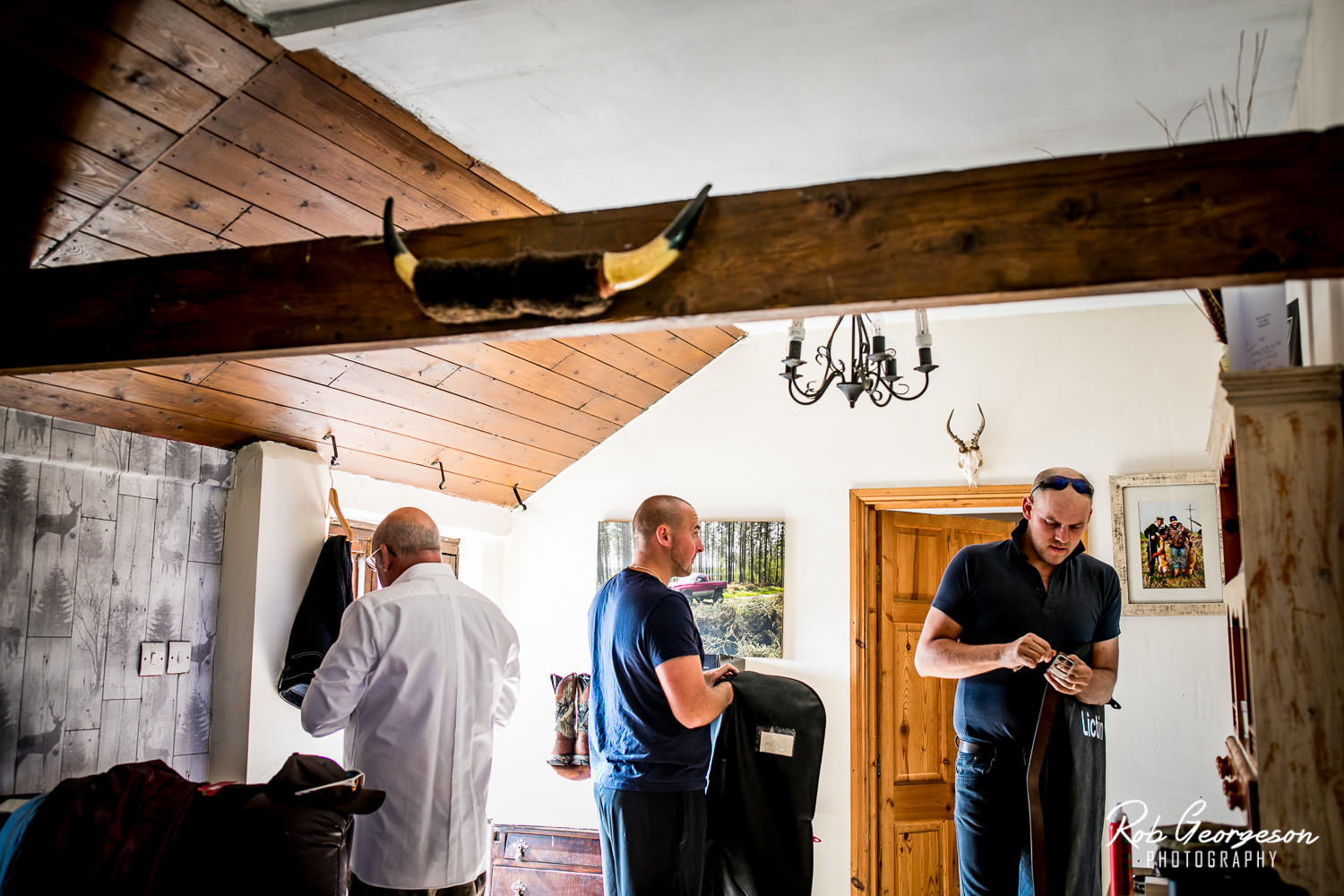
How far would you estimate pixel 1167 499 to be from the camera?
4.40m

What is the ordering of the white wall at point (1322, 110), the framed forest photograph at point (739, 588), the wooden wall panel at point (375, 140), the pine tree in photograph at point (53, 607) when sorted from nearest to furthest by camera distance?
the white wall at point (1322, 110), the wooden wall panel at point (375, 140), the pine tree in photograph at point (53, 607), the framed forest photograph at point (739, 588)

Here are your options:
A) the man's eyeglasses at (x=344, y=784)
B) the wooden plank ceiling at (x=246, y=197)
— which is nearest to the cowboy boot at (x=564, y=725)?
the wooden plank ceiling at (x=246, y=197)

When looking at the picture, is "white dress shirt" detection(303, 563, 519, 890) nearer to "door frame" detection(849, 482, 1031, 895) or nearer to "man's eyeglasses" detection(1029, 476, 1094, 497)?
"man's eyeglasses" detection(1029, 476, 1094, 497)

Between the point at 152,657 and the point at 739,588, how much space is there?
260 cm

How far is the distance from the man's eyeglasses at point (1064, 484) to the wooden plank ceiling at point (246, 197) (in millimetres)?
1863

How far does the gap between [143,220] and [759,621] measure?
319 cm

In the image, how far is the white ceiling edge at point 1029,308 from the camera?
4.44 metres

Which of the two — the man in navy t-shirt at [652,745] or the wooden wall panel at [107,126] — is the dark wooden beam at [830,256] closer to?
the wooden wall panel at [107,126]

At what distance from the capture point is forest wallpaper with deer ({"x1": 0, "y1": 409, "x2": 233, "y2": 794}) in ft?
9.82

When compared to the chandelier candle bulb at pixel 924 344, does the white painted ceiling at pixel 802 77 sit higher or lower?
higher

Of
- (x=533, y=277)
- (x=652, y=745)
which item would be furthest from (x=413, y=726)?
(x=533, y=277)

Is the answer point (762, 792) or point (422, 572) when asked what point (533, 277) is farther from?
point (762, 792)

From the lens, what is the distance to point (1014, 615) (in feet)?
9.11

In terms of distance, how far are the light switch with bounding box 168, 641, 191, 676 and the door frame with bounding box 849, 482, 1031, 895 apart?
2821mm
